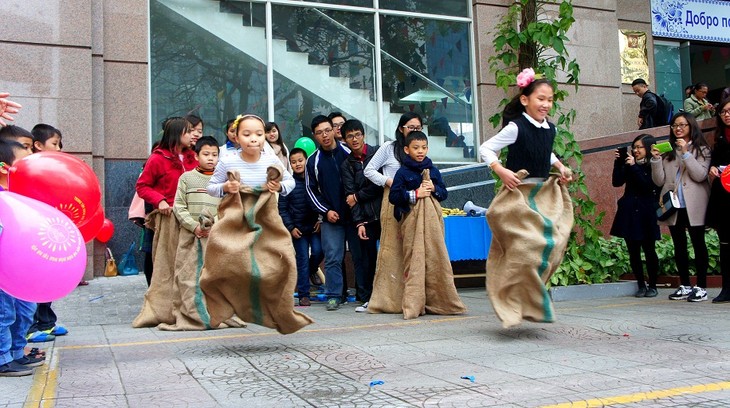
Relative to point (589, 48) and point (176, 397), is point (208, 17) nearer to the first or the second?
point (589, 48)

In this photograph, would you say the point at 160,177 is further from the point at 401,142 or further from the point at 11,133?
the point at 401,142

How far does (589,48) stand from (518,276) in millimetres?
9925

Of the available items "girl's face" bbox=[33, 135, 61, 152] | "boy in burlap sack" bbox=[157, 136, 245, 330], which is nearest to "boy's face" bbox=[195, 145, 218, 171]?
"boy in burlap sack" bbox=[157, 136, 245, 330]

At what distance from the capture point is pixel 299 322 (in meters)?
5.37

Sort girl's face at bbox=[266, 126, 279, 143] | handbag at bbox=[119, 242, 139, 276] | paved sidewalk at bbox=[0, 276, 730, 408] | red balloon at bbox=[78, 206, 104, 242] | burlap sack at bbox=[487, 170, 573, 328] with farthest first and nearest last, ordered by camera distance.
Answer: handbag at bbox=[119, 242, 139, 276] → girl's face at bbox=[266, 126, 279, 143] → red balloon at bbox=[78, 206, 104, 242] → burlap sack at bbox=[487, 170, 573, 328] → paved sidewalk at bbox=[0, 276, 730, 408]

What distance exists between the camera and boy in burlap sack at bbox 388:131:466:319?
23.2ft

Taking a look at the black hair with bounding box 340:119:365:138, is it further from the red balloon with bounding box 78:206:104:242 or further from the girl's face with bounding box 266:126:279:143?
the red balloon with bounding box 78:206:104:242

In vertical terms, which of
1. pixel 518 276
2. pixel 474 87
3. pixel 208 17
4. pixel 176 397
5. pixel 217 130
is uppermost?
pixel 208 17

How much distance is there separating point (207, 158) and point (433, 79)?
748cm

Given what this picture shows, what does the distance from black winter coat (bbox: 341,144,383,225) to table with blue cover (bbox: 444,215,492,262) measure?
1.62m

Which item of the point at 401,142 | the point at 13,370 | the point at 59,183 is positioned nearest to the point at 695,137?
the point at 401,142

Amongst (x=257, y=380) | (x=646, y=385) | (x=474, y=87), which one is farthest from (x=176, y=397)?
(x=474, y=87)

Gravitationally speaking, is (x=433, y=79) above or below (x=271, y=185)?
above

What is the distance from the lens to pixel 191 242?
6840 millimetres
